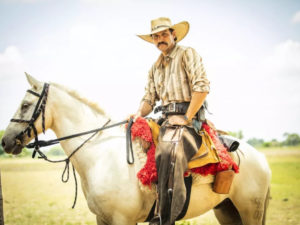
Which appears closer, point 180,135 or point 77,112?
point 180,135

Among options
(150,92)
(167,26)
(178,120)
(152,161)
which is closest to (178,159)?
(152,161)

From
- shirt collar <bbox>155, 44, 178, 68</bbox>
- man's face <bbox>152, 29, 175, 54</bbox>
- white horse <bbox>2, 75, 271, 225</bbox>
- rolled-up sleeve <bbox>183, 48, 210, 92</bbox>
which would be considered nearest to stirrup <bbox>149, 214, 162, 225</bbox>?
white horse <bbox>2, 75, 271, 225</bbox>

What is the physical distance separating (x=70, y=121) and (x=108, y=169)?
853 millimetres

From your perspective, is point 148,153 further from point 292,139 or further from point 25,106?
point 292,139

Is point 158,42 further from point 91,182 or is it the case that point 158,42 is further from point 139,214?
point 139,214

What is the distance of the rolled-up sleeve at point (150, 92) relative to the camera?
3729mm

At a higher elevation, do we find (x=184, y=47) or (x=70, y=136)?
(x=184, y=47)

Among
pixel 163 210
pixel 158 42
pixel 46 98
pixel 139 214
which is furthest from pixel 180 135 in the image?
pixel 46 98

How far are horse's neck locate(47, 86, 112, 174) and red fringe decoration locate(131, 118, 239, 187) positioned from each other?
653mm

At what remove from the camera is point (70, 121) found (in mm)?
3199

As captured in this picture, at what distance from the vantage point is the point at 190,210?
3273mm

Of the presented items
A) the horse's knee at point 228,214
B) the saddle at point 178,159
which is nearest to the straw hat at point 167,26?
the saddle at point 178,159

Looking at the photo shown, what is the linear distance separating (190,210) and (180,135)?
1133 millimetres

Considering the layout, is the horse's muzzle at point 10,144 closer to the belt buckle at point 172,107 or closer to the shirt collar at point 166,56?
the belt buckle at point 172,107
